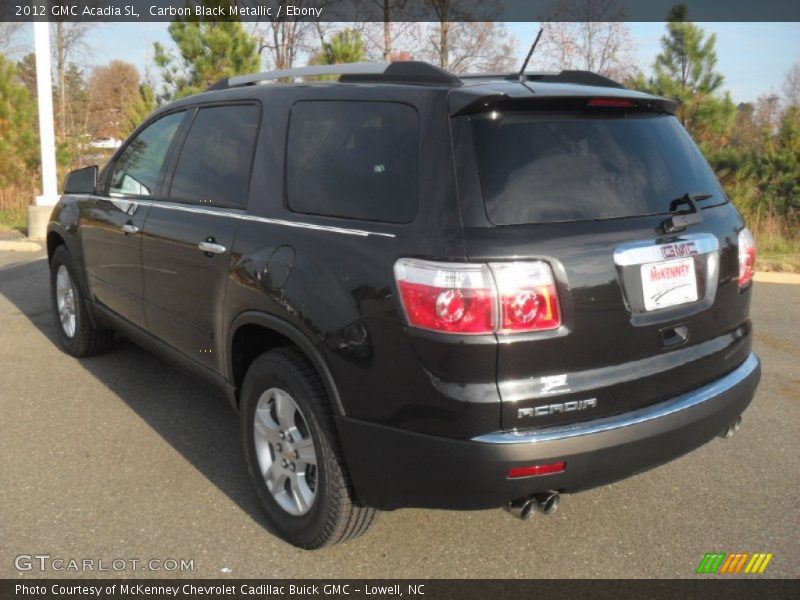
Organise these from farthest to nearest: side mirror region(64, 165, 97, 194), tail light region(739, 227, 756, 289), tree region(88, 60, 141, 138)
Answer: tree region(88, 60, 141, 138)
side mirror region(64, 165, 97, 194)
tail light region(739, 227, 756, 289)

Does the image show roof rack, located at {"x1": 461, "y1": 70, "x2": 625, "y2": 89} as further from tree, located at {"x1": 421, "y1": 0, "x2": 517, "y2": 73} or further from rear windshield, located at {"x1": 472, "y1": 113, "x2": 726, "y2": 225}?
tree, located at {"x1": 421, "y1": 0, "x2": 517, "y2": 73}

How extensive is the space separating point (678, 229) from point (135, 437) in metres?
2.97

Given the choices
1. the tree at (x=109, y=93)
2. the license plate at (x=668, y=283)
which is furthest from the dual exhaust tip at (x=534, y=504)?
the tree at (x=109, y=93)

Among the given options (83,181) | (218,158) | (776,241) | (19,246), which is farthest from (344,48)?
(218,158)

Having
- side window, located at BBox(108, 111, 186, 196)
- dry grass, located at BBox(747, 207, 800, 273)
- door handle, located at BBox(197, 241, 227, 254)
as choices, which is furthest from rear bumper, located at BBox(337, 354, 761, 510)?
dry grass, located at BBox(747, 207, 800, 273)

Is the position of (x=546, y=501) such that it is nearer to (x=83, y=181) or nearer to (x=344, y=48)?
(x=83, y=181)

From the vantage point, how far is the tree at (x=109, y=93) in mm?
26898

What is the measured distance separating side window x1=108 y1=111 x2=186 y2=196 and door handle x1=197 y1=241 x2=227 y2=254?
0.86 m

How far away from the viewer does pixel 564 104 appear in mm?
2678

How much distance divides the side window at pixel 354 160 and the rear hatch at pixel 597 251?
0.24 metres

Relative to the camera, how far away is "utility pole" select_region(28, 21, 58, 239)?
36.7 feet

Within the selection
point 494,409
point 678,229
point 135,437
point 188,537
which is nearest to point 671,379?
point 678,229

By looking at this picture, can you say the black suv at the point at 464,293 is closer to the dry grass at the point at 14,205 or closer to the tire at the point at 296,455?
the tire at the point at 296,455

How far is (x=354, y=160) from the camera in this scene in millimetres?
2857
